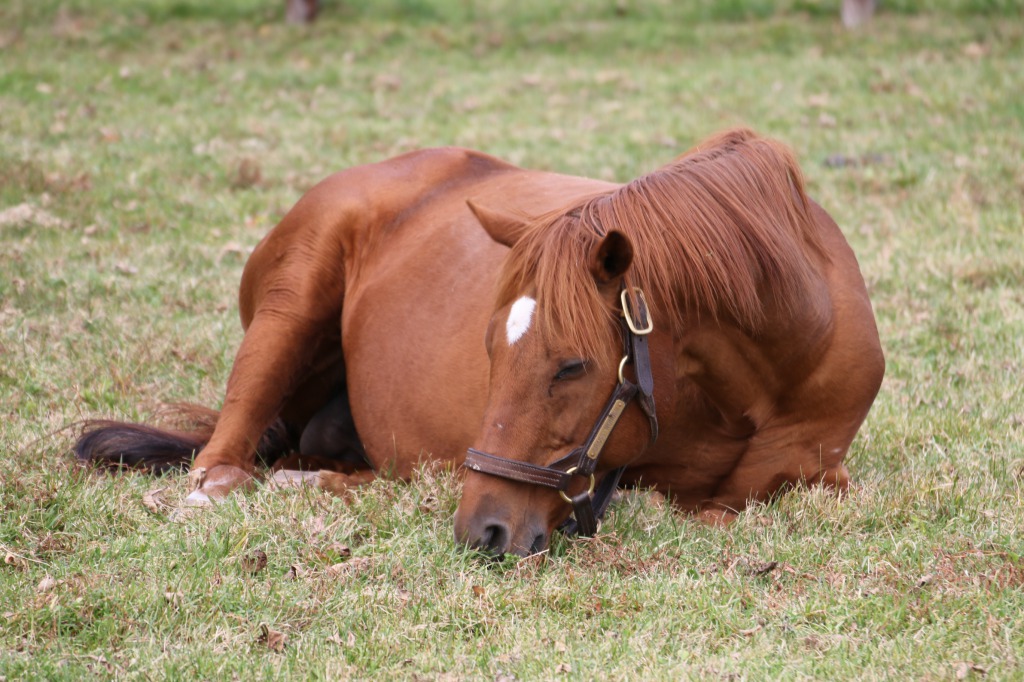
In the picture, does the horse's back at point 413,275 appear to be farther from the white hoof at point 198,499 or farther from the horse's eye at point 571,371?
the horse's eye at point 571,371

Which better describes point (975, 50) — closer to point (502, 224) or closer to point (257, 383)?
point (257, 383)

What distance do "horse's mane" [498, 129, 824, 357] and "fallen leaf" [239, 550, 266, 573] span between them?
1.08 m

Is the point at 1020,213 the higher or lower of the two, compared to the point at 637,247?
lower

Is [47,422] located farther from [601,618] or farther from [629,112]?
[629,112]

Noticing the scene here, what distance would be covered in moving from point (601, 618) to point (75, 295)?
443 cm

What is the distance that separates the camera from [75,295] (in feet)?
21.0

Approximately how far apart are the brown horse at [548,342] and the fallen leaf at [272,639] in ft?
1.89

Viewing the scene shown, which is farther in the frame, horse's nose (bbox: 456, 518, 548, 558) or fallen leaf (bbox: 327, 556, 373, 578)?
fallen leaf (bbox: 327, 556, 373, 578)

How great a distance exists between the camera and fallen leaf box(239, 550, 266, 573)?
3.37m

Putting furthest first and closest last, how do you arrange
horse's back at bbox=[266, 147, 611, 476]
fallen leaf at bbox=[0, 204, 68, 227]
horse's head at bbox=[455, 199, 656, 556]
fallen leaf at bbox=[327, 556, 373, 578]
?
fallen leaf at bbox=[0, 204, 68, 227]
horse's back at bbox=[266, 147, 611, 476]
fallen leaf at bbox=[327, 556, 373, 578]
horse's head at bbox=[455, 199, 656, 556]

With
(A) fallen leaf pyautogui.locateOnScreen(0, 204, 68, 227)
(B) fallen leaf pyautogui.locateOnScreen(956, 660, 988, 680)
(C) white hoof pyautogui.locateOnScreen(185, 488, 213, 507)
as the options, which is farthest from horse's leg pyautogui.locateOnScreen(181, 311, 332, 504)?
(A) fallen leaf pyautogui.locateOnScreen(0, 204, 68, 227)

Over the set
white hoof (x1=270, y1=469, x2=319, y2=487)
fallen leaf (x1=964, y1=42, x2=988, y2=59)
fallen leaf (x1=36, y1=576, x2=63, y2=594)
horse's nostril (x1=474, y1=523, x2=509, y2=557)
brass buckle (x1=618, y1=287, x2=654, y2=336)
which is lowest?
white hoof (x1=270, y1=469, x2=319, y2=487)

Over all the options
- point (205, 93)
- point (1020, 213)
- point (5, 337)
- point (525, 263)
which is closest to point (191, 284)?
point (5, 337)

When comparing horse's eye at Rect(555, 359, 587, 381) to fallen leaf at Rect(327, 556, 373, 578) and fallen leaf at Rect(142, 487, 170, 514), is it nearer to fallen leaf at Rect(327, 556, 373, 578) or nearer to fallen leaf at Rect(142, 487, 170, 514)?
fallen leaf at Rect(327, 556, 373, 578)
